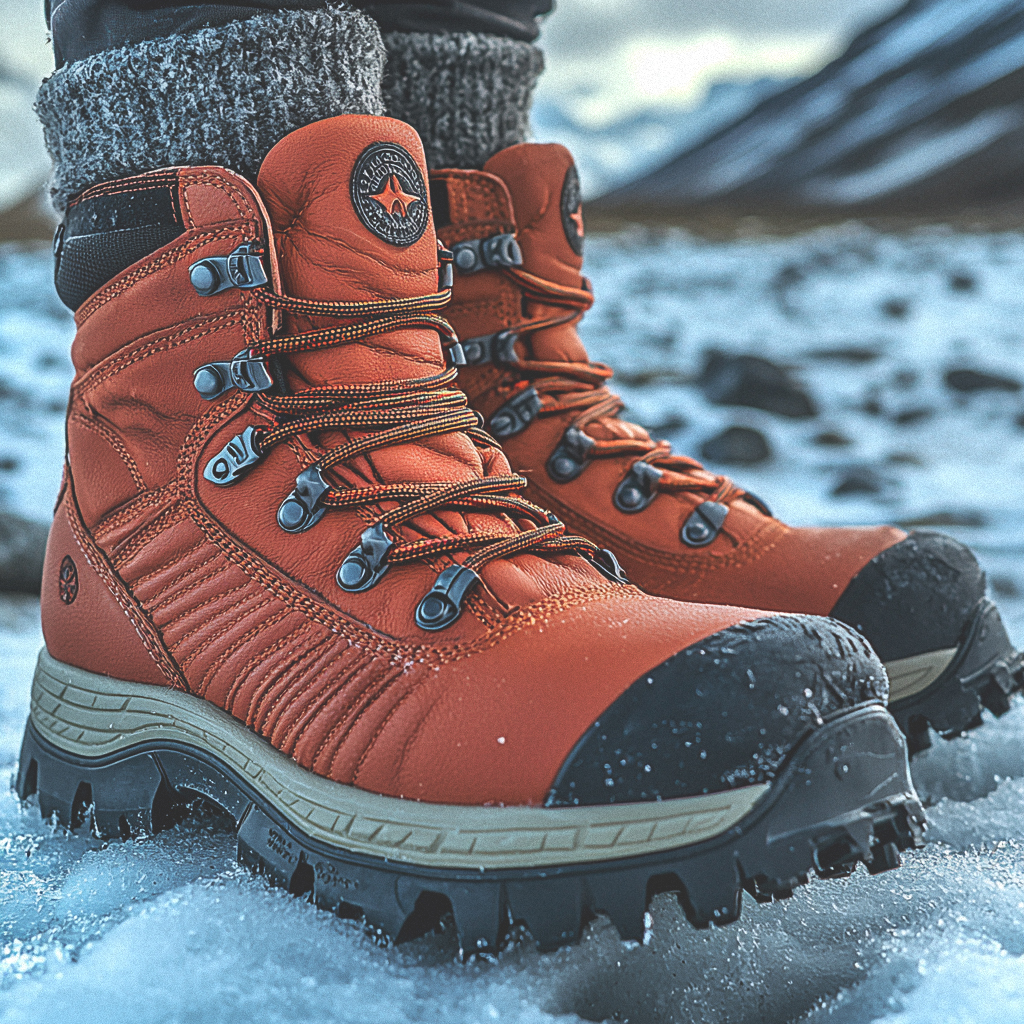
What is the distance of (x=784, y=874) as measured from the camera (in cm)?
79

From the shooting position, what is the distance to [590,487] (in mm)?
1398

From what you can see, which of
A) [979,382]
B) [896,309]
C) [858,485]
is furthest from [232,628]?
[896,309]

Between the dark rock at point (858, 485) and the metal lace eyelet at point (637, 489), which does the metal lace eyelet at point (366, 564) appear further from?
the dark rock at point (858, 485)

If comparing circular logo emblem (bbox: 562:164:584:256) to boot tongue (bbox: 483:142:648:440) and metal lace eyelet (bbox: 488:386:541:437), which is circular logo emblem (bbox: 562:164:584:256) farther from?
metal lace eyelet (bbox: 488:386:541:437)

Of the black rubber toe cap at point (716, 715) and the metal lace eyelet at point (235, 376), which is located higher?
the metal lace eyelet at point (235, 376)

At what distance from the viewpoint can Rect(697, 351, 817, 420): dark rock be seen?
3.96m

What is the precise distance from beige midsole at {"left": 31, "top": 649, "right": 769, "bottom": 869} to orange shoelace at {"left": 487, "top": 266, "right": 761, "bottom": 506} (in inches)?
24.5

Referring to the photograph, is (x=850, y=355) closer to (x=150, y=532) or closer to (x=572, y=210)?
(x=572, y=210)

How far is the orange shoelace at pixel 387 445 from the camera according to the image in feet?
3.27

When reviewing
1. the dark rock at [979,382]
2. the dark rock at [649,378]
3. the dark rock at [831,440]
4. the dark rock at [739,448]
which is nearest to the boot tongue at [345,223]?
the dark rock at [739,448]

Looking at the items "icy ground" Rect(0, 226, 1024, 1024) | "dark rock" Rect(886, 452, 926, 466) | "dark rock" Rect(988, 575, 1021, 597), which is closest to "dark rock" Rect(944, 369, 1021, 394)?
"dark rock" Rect(886, 452, 926, 466)

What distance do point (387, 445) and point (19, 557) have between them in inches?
56.4

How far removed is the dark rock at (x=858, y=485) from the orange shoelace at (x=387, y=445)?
6.62 ft

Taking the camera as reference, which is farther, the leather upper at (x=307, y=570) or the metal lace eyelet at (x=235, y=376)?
the metal lace eyelet at (x=235, y=376)
